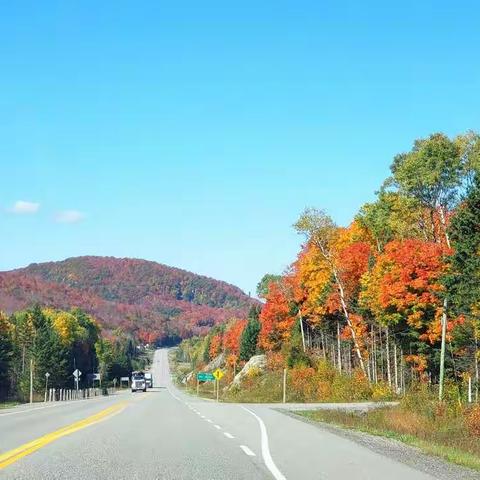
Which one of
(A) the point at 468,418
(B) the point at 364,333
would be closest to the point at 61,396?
(B) the point at 364,333

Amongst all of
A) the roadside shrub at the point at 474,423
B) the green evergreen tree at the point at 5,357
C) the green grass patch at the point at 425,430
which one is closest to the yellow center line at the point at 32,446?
the green grass patch at the point at 425,430

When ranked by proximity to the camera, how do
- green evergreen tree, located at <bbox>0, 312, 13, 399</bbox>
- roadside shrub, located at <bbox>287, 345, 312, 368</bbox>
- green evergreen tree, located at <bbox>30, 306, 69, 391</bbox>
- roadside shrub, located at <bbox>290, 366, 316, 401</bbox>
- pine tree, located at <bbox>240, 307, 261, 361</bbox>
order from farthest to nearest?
pine tree, located at <bbox>240, 307, 261, 361</bbox> → green evergreen tree, located at <bbox>30, 306, 69, 391</bbox> → green evergreen tree, located at <bbox>0, 312, 13, 399</bbox> → roadside shrub, located at <bbox>287, 345, 312, 368</bbox> → roadside shrub, located at <bbox>290, 366, 316, 401</bbox>

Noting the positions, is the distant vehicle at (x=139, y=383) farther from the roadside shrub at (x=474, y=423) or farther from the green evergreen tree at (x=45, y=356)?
the roadside shrub at (x=474, y=423)

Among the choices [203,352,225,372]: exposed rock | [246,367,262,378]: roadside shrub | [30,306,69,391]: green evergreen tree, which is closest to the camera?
[246,367,262,378]: roadside shrub

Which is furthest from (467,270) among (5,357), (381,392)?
(5,357)

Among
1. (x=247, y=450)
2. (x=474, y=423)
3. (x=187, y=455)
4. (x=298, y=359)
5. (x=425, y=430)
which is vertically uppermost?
(x=298, y=359)

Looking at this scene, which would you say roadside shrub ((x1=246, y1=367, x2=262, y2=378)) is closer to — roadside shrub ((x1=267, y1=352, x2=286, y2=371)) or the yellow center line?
roadside shrub ((x1=267, y1=352, x2=286, y2=371))

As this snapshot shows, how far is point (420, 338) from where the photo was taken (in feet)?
171

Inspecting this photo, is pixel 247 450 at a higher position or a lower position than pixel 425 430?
higher

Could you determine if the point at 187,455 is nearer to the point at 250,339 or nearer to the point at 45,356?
the point at 45,356

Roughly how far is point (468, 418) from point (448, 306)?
20.0 meters

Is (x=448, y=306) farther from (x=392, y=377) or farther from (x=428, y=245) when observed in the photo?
(x=392, y=377)

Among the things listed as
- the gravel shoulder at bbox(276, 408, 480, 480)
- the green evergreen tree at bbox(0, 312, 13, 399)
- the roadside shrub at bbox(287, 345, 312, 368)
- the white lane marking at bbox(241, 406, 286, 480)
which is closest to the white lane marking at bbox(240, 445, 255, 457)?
the white lane marking at bbox(241, 406, 286, 480)

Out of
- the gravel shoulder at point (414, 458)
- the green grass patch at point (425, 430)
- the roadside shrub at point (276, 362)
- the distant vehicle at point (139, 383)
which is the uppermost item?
the roadside shrub at point (276, 362)
